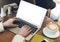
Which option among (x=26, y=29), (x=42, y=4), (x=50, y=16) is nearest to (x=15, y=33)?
(x=26, y=29)

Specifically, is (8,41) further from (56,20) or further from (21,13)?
(56,20)

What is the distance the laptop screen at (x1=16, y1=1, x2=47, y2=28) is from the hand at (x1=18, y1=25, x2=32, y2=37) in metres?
0.08

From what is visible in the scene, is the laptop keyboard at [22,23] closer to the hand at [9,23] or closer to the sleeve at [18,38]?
the hand at [9,23]

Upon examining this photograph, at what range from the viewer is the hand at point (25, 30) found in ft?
3.89

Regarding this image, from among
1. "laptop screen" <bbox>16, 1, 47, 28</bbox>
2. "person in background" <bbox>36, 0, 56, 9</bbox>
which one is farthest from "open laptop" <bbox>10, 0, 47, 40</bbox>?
"person in background" <bbox>36, 0, 56, 9</bbox>

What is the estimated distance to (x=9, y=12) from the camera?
1483mm

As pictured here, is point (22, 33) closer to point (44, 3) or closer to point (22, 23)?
point (22, 23)

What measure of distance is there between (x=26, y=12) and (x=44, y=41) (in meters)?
0.37

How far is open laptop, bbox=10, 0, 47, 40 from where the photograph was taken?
124 cm

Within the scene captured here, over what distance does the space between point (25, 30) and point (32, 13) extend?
184 millimetres

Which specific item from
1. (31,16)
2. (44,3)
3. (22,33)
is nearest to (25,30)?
(22,33)

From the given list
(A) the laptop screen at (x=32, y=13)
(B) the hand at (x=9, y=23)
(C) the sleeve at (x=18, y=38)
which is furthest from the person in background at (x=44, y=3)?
(C) the sleeve at (x=18, y=38)

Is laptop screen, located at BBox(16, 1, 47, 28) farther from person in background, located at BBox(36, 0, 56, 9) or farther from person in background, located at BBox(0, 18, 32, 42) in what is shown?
person in background, located at BBox(36, 0, 56, 9)

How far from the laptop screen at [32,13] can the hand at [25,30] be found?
8 cm
